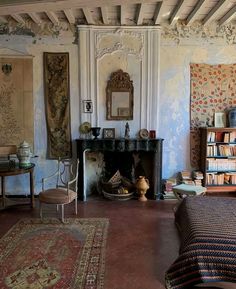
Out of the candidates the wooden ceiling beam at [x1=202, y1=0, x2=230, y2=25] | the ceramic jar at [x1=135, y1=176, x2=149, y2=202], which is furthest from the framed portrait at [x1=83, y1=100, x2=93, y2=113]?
the wooden ceiling beam at [x1=202, y1=0, x2=230, y2=25]

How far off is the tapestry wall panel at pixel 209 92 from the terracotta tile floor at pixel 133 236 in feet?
5.51

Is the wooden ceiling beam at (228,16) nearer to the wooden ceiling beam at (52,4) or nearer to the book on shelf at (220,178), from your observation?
the wooden ceiling beam at (52,4)

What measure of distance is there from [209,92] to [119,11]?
2176mm

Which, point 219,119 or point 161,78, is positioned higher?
point 161,78

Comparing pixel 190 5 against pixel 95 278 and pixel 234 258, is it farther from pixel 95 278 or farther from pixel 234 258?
pixel 95 278

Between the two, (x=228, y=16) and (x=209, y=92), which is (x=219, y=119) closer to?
(x=209, y=92)

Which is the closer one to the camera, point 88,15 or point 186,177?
point 88,15

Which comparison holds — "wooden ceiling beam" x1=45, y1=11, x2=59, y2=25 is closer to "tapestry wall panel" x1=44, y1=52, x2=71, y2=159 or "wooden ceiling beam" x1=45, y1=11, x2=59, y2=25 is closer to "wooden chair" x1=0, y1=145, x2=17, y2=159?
"tapestry wall panel" x1=44, y1=52, x2=71, y2=159

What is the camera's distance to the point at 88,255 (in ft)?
10.1

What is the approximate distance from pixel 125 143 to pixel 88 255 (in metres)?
Result: 2.38

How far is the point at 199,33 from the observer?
207 inches

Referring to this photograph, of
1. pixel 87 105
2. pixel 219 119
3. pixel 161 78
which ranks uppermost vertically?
pixel 161 78

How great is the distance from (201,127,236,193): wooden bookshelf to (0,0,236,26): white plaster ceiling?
1979 mm

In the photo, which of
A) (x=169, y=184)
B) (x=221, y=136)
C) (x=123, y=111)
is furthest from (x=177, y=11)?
(x=169, y=184)
